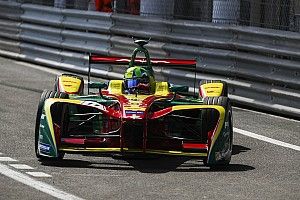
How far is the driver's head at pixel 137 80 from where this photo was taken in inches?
500

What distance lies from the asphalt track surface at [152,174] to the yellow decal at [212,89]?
0.70m

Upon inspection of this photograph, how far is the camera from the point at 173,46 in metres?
19.2

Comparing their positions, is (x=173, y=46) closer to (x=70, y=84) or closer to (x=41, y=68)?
(x=41, y=68)

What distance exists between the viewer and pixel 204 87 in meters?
13.4

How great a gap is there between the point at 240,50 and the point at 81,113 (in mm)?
5543

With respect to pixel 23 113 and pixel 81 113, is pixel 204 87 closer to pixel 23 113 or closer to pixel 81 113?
pixel 81 113

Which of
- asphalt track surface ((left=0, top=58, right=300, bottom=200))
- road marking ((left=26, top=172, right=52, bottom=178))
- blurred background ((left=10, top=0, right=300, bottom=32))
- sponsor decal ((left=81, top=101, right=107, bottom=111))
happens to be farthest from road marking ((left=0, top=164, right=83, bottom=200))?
blurred background ((left=10, top=0, right=300, bottom=32))

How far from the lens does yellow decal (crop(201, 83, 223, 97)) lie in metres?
13.2

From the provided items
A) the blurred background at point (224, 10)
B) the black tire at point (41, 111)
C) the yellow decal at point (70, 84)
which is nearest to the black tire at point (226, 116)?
the black tire at point (41, 111)

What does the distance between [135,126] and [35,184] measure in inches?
63.0

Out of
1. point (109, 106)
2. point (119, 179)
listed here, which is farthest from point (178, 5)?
point (119, 179)

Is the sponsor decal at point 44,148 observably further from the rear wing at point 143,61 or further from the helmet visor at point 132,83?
the rear wing at point 143,61

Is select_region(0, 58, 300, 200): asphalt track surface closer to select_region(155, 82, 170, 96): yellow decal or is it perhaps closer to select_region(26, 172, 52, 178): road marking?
select_region(26, 172, 52, 178): road marking

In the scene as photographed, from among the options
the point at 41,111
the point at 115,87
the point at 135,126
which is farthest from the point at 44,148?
the point at 115,87
